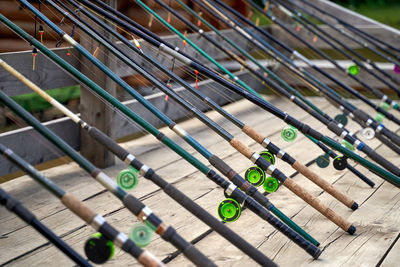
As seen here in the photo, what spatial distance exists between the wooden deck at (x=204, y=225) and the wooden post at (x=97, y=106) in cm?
9

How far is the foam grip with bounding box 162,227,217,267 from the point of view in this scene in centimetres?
132

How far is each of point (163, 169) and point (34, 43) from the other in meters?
1.08

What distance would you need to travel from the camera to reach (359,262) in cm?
180

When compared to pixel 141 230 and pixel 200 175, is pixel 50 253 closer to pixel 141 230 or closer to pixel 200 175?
pixel 141 230

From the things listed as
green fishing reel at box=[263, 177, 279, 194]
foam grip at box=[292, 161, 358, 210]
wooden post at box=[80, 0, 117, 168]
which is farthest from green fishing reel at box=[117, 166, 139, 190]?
wooden post at box=[80, 0, 117, 168]

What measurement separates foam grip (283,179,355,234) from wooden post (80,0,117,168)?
41.9 inches

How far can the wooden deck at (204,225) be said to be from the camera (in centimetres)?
182

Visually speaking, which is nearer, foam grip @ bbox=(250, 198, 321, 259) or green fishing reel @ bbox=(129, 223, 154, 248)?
green fishing reel @ bbox=(129, 223, 154, 248)

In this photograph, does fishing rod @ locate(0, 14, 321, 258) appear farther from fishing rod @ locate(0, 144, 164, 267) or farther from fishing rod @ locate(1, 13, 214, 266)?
fishing rod @ locate(0, 144, 164, 267)

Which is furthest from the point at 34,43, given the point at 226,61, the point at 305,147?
the point at 226,61

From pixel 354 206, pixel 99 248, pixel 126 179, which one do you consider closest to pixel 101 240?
pixel 99 248

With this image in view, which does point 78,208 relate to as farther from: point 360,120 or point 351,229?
point 360,120

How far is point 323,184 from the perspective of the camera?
208cm

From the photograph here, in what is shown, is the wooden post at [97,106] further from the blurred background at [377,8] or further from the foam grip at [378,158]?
the blurred background at [377,8]
